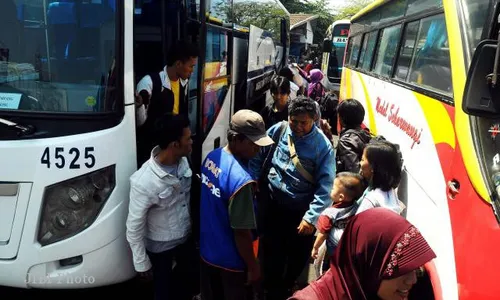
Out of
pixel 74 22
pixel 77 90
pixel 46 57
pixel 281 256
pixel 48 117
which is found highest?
pixel 74 22

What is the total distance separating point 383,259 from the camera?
5.08 feet

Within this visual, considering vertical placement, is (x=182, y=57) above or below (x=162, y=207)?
above

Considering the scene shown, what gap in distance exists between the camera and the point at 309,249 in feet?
11.2

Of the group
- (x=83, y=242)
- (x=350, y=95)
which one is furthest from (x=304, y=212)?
(x=350, y=95)

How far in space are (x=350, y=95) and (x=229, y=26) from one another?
3.33m

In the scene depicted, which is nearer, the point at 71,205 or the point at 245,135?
the point at 245,135

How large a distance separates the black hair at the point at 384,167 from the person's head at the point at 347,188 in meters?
0.10

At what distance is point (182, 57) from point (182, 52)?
4 centimetres

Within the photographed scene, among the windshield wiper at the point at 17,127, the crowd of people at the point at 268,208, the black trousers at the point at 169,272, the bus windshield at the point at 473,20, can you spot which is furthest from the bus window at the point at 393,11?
the windshield wiper at the point at 17,127

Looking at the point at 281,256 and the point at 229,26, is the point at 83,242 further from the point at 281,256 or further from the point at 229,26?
the point at 229,26

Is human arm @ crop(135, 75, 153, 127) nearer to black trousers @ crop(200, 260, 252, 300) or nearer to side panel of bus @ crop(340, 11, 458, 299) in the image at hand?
black trousers @ crop(200, 260, 252, 300)

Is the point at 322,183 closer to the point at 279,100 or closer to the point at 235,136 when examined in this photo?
the point at 235,136

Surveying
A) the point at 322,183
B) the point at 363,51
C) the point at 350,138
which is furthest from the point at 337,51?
the point at 322,183

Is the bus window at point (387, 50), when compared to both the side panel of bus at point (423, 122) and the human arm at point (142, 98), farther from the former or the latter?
the human arm at point (142, 98)
